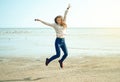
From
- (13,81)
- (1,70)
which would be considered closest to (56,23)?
(13,81)

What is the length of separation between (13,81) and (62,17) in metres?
2.95

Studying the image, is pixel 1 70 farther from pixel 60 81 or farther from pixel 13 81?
pixel 60 81

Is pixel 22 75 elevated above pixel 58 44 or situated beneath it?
situated beneath

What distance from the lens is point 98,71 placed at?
10.2 meters

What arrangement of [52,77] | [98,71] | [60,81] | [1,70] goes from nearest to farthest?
[60,81] → [52,77] → [98,71] → [1,70]

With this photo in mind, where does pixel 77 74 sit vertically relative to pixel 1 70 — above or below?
above

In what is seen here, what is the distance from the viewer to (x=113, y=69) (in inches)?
416

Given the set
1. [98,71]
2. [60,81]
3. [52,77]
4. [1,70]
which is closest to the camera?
[60,81]

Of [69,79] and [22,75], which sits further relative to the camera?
[22,75]

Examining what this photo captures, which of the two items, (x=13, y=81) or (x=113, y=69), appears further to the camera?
(x=113, y=69)

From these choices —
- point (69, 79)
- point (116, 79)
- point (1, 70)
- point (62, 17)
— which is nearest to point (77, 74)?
point (69, 79)

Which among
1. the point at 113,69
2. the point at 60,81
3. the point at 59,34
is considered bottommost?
the point at 113,69

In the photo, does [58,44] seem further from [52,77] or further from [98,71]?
[98,71]

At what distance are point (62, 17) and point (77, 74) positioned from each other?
2.23m
